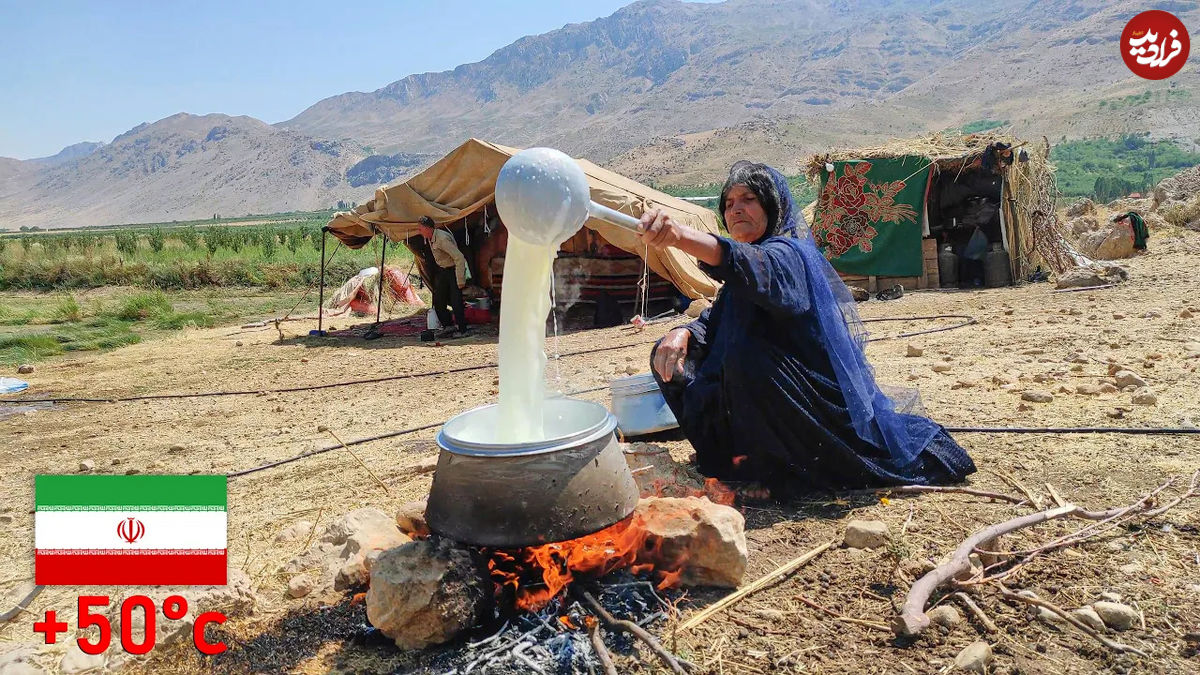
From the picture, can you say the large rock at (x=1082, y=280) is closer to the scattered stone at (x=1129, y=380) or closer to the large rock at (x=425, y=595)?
the scattered stone at (x=1129, y=380)

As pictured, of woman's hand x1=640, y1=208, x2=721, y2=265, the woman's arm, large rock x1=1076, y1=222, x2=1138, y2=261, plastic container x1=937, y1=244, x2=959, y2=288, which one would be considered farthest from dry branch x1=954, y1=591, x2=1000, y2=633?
large rock x1=1076, y1=222, x2=1138, y2=261

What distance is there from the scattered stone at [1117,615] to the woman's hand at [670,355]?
168 cm

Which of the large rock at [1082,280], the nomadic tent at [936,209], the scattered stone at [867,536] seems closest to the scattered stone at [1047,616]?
the scattered stone at [867,536]

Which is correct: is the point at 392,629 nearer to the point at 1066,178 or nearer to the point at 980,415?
the point at 980,415

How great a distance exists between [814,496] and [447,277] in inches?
301

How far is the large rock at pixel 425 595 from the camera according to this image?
2236 mm

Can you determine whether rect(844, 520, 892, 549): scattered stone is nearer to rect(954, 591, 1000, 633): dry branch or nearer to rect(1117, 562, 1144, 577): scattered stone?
rect(954, 591, 1000, 633): dry branch

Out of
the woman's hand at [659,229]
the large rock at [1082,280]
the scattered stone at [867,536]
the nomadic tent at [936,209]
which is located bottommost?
the scattered stone at [867,536]

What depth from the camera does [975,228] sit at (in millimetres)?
11547

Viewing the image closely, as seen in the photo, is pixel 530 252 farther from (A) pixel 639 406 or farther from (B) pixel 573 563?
(A) pixel 639 406

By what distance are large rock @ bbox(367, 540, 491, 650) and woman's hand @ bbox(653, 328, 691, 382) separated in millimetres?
1317

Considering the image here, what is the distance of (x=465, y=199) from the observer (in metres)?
9.91

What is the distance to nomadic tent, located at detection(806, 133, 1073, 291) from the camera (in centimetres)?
1108

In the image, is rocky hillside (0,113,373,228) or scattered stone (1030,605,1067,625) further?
rocky hillside (0,113,373,228)
